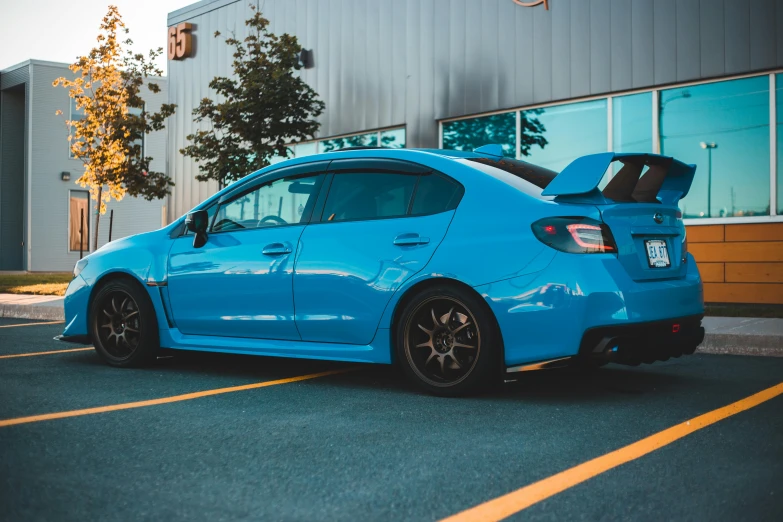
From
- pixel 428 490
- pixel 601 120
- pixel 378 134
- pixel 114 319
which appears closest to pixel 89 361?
pixel 114 319

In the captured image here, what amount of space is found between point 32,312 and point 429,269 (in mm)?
8401

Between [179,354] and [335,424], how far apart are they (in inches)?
105

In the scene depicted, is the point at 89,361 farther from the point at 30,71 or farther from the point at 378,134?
the point at 30,71

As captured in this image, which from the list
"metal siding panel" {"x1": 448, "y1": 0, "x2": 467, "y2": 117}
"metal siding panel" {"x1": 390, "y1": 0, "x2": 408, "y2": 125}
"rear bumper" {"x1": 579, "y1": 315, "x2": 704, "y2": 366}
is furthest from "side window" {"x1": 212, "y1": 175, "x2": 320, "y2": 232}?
"metal siding panel" {"x1": 390, "y1": 0, "x2": 408, "y2": 125}

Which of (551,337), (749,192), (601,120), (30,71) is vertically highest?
(30,71)

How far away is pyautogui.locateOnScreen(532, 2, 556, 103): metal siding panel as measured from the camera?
1274 cm

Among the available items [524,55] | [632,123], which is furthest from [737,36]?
[524,55]

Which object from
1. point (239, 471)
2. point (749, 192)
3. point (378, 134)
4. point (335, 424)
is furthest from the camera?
point (378, 134)

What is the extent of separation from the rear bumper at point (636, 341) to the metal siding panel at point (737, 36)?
7129 millimetres

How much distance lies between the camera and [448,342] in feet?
16.3

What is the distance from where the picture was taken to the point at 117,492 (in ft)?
9.98

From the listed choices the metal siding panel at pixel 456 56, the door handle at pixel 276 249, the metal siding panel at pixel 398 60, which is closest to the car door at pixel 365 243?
the door handle at pixel 276 249

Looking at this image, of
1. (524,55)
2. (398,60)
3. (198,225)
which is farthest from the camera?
(398,60)

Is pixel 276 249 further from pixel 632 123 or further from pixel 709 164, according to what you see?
pixel 632 123
